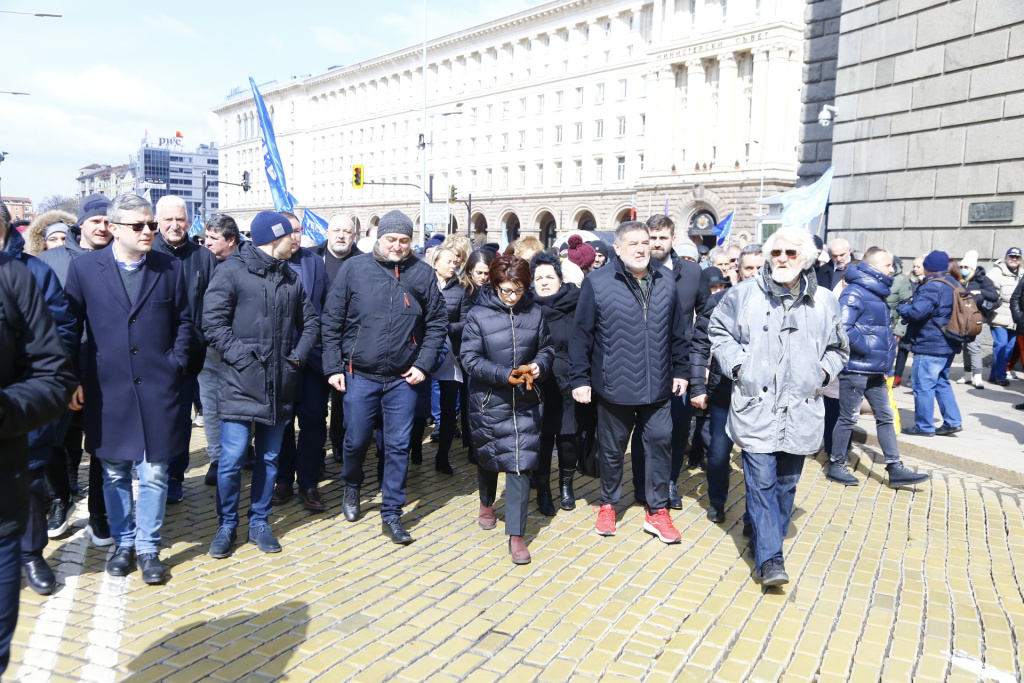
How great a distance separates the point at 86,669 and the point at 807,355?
4.00 metres

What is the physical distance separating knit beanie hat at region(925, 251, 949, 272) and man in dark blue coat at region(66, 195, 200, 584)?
7.88m

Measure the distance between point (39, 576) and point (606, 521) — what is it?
341 cm

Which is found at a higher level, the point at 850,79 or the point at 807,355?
the point at 850,79

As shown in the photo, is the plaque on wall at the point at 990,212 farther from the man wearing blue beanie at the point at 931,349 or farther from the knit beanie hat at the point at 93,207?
the knit beanie hat at the point at 93,207

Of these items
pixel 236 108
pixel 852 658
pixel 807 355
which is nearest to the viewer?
pixel 852 658

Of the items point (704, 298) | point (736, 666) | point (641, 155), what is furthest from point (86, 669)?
point (641, 155)

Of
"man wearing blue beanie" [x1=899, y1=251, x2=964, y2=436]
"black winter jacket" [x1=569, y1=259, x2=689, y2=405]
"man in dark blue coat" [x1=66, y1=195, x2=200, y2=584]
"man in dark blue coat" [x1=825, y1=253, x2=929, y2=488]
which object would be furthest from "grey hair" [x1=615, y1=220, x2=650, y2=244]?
"man wearing blue beanie" [x1=899, y1=251, x2=964, y2=436]

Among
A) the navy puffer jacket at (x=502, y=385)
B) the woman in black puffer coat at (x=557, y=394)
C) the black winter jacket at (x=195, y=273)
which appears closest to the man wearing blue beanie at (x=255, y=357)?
the black winter jacket at (x=195, y=273)

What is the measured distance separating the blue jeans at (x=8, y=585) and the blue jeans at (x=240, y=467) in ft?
7.70

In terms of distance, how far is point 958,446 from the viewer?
26.5 feet

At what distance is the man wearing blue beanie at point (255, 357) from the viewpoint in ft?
16.1

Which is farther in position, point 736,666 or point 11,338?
point 736,666

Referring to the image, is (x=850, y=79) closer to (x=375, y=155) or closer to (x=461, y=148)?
(x=461, y=148)

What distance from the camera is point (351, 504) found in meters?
5.75
